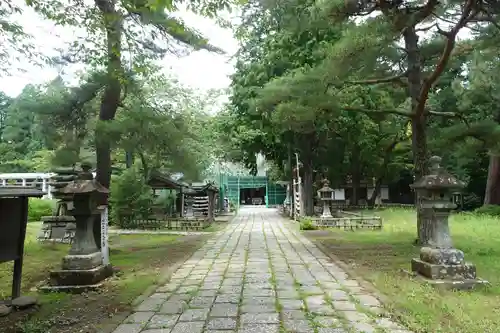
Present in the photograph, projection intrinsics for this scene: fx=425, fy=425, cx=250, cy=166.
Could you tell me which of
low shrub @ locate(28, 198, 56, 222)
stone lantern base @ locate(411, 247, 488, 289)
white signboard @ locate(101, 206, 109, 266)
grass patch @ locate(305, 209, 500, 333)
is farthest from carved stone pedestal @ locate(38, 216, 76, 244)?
stone lantern base @ locate(411, 247, 488, 289)

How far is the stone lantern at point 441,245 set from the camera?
5.37m

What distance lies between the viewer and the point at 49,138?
8.86m

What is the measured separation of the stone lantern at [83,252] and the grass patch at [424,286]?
371 centimetres

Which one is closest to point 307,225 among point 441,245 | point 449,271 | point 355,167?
point 441,245

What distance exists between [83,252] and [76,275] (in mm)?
361

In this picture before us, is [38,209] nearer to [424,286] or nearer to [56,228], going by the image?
[56,228]

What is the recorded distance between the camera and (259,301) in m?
4.59

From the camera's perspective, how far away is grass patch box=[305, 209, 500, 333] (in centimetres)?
388

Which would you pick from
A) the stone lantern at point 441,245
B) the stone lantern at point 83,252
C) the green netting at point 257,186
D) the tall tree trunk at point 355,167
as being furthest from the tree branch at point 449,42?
the green netting at point 257,186

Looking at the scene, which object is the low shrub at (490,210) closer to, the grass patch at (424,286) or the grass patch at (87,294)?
the grass patch at (424,286)

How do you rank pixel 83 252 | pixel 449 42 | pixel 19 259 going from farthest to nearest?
pixel 449 42, pixel 83 252, pixel 19 259

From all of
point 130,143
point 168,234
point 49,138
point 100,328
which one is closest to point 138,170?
point 168,234

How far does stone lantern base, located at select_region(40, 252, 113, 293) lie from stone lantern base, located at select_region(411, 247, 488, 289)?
169 inches

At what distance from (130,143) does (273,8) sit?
417 cm
